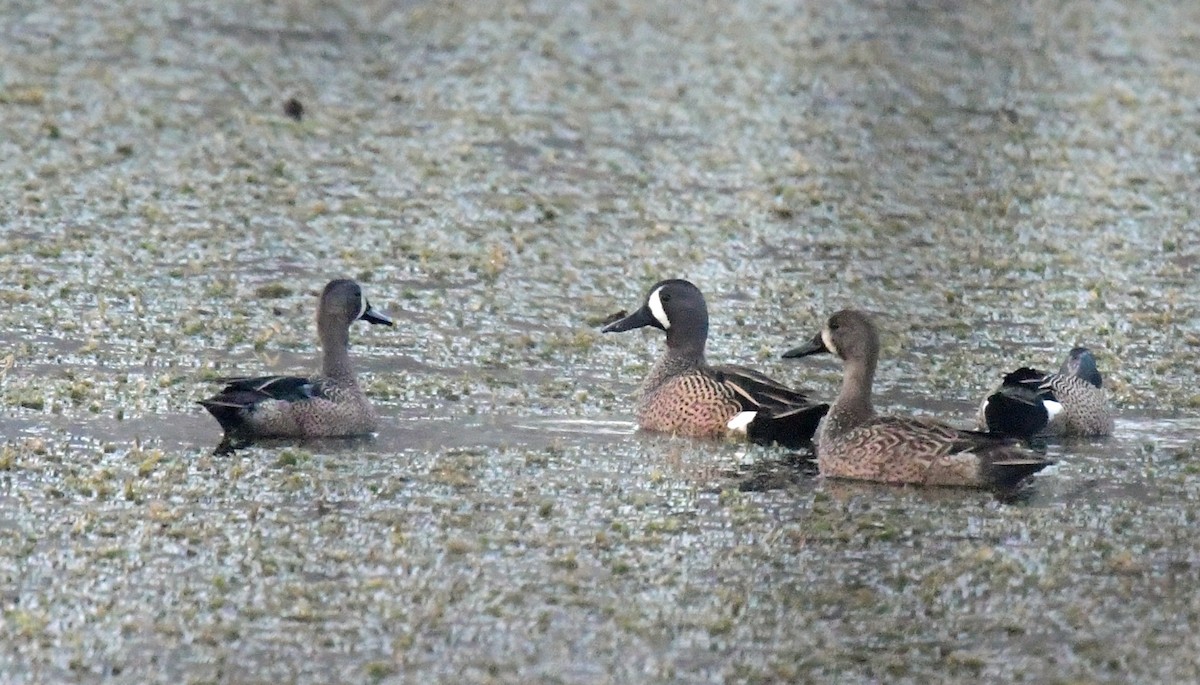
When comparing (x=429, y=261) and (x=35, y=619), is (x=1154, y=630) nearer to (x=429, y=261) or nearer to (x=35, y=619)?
(x=35, y=619)

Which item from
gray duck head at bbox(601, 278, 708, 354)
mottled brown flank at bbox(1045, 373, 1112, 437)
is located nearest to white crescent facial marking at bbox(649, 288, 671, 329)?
gray duck head at bbox(601, 278, 708, 354)

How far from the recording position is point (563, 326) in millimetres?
13688

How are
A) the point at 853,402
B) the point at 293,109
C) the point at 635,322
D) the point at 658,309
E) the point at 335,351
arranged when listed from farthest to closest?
the point at 293,109 → the point at 635,322 → the point at 658,309 → the point at 335,351 → the point at 853,402

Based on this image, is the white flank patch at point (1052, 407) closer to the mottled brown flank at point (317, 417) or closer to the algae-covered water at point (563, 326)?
the algae-covered water at point (563, 326)

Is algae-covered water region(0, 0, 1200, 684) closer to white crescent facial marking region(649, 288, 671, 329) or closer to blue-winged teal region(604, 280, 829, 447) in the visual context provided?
blue-winged teal region(604, 280, 829, 447)

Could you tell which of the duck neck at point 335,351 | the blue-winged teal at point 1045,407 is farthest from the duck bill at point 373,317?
the blue-winged teal at point 1045,407

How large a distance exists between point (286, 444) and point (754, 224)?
7.01 m

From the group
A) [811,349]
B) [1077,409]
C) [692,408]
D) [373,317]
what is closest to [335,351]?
[373,317]

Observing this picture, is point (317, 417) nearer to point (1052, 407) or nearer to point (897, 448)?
point (897, 448)

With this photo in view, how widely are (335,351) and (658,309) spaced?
Answer: 2030 mm

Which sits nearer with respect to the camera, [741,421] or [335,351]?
[741,421]

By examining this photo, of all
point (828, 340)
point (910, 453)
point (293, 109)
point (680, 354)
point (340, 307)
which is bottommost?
point (910, 453)

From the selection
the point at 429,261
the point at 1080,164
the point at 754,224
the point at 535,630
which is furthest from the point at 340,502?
the point at 1080,164

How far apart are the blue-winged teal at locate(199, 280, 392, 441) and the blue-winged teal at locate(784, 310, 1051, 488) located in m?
2.28
